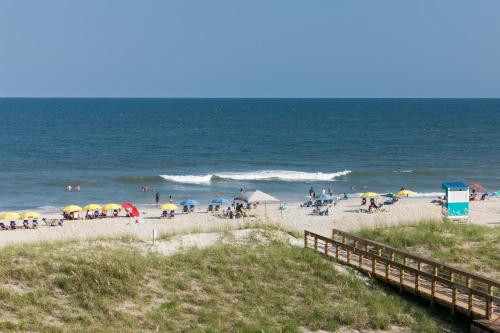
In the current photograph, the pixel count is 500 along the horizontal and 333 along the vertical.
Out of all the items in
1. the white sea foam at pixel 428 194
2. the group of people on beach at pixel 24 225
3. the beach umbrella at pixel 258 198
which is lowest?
the white sea foam at pixel 428 194

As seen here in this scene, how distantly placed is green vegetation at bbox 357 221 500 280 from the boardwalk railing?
147 cm

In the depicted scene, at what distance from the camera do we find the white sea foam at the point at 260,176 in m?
52.5

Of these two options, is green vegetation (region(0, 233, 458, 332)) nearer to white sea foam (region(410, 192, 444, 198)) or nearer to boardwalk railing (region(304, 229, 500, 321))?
boardwalk railing (region(304, 229, 500, 321))

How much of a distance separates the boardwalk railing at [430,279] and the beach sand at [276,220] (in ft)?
32.7

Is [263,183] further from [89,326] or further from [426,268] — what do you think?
[89,326]

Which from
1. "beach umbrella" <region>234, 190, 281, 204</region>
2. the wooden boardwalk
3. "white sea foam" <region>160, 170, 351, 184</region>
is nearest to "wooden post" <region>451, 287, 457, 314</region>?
the wooden boardwalk

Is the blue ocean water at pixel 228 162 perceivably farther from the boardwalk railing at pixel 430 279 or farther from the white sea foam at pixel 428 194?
the boardwalk railing at pixel 430 279

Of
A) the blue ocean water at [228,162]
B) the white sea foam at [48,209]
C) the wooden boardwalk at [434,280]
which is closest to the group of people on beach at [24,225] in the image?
the white sea foam at [48,209]

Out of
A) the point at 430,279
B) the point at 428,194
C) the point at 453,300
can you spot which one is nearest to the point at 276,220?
the point at 428,194

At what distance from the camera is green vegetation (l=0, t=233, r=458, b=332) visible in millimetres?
14336

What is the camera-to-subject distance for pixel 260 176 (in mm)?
53875

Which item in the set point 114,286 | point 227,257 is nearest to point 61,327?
point 114,286

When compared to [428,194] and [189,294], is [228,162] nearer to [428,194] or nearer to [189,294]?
[428,194]

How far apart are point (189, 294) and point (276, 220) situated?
1736cm
